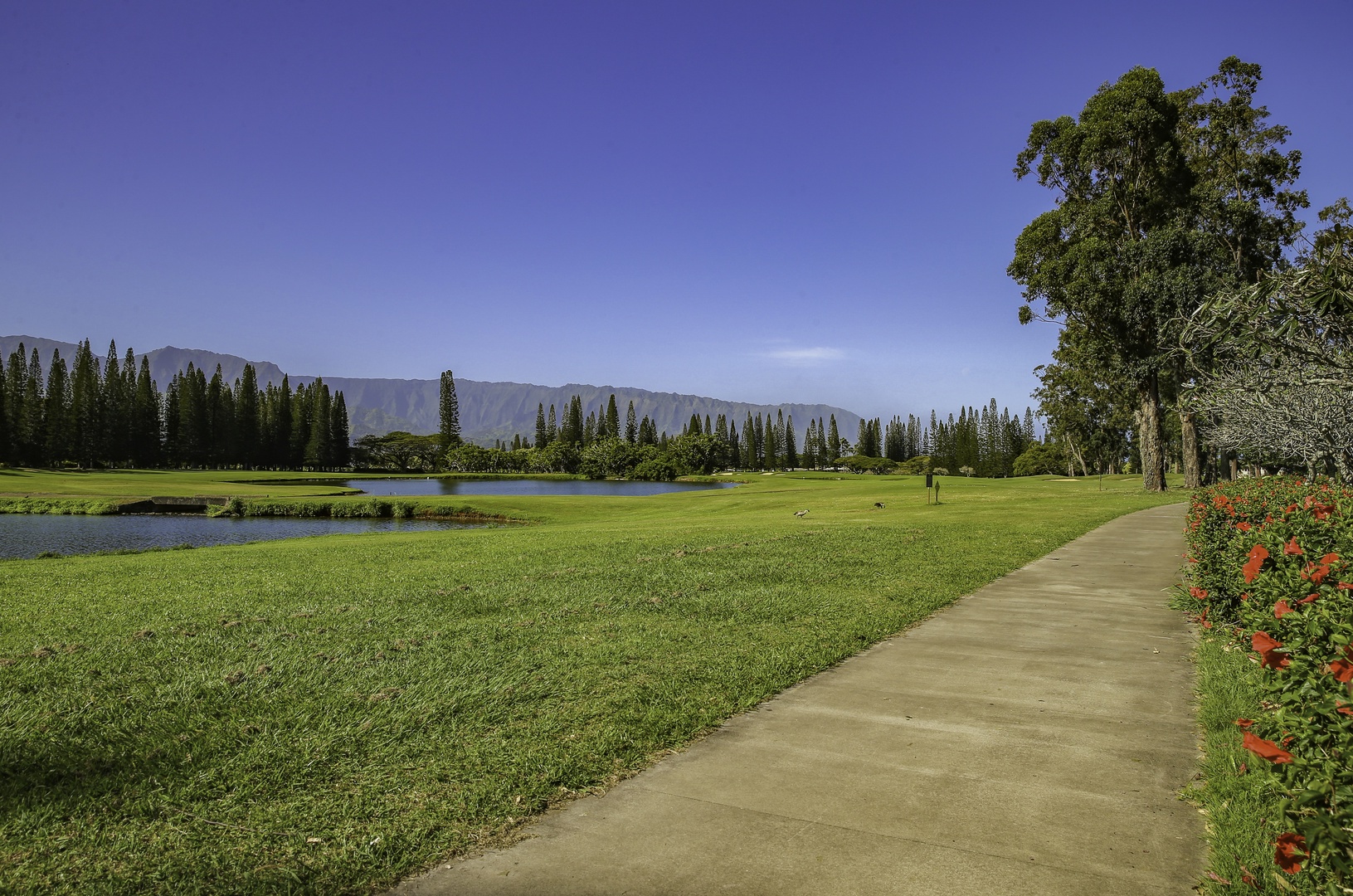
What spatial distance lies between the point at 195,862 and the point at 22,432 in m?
96.1

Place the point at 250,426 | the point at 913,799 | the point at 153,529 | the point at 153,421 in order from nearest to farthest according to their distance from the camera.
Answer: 1. the point at 913,799
2. the point at 153,529
3. the point at 153,421
4. the point at 250,426

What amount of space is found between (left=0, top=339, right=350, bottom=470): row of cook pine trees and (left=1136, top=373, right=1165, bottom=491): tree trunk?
89500 millimetres

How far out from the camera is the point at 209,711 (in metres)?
5.19

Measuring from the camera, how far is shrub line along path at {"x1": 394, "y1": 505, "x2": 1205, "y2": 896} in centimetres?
324

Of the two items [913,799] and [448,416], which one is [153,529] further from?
[448,416]

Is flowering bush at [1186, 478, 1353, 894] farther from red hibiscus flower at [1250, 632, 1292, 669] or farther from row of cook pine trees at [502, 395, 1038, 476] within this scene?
row of cook pine trees at [502, 395, 1038, 476]

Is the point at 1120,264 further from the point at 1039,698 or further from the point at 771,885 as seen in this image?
the point at 771,885

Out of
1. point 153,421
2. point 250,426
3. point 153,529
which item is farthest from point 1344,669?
point 250,426

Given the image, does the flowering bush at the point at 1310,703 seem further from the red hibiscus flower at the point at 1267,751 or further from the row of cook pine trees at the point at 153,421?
the row of cook pine trees at the point at 153,421

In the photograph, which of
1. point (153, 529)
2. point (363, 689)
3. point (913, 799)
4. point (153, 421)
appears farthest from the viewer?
point (153, 421)

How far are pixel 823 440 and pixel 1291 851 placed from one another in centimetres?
16681

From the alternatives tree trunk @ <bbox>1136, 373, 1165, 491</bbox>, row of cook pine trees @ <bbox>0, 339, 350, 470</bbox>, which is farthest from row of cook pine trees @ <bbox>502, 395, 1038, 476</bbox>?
tree trunk @ <bbox>1136, 373, 1165, 491</bbox>

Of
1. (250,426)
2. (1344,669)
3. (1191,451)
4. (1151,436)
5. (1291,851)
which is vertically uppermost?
(250,426)

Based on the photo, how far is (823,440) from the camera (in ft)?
547
